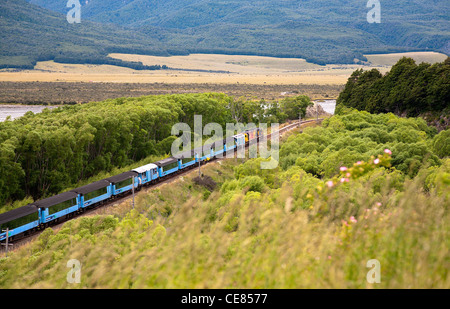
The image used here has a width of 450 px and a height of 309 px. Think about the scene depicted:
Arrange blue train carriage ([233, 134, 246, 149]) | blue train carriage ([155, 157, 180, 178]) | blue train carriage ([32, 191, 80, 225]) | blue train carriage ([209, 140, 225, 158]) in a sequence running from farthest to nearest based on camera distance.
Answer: blue train carriage ([233, 134, 246, 149])
blue train carriage ([209, 140, 225, 158])
blue train carriage ([155, 157, 180, 178])
blue train carriage ([32, 191, 80, 225])

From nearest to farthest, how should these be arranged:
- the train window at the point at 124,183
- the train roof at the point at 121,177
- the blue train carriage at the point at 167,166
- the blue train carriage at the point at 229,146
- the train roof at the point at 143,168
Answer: the train roof at the point at 121,177
the train window at the point at 124,183
the train roof at the point at 143,168
the blue train carriage at the point at 167,166
the blue train carriage at the point at 229,146

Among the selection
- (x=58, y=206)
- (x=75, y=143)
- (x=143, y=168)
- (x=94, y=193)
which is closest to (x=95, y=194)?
(x=94, y=193)

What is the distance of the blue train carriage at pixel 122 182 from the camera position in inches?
1603

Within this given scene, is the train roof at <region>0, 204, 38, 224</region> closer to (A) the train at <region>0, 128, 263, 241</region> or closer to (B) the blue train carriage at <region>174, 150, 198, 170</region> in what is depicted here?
(A) the train at <region>0, 128, 263, 241</region>

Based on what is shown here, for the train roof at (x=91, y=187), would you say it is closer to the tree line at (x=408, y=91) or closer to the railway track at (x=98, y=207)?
the railway track at (x=98, y=207)

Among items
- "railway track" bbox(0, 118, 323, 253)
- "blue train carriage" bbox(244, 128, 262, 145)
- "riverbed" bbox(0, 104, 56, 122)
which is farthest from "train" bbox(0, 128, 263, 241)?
"riverbed" bbox(0, 104, 56, 122)

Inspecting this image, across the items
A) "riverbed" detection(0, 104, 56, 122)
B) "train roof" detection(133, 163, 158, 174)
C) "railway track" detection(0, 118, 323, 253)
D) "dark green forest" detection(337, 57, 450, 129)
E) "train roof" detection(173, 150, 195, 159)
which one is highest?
"dark green forest" detection(337, 57, 450, 129)

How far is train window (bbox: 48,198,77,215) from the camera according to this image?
33688 mm

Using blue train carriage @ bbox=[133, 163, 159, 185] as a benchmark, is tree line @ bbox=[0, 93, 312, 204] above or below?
above

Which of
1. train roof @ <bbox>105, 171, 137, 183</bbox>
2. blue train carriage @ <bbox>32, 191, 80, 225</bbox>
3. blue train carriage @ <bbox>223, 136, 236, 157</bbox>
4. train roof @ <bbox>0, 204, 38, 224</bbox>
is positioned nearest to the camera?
train roof @ <bbox>0, 204, 38, 224</bbox>

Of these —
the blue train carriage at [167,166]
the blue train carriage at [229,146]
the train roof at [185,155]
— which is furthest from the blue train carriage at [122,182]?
the blue train carriage at [229,146]

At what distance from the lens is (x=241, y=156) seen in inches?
2386

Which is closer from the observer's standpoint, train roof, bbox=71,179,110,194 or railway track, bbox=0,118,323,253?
railway track, bbox=0,118,323,253
